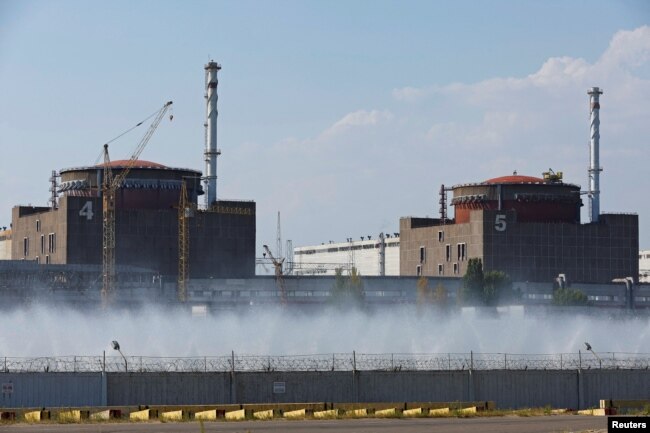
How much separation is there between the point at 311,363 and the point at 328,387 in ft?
59.0

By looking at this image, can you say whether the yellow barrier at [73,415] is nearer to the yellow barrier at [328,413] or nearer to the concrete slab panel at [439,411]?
the yellow barrier at [328,413]

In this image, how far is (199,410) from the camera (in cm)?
8456

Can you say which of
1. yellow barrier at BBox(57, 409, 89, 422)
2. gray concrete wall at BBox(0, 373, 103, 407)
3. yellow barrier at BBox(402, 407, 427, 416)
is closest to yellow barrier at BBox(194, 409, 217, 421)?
yellow barrier at BBox(57, 409, 89, 422)

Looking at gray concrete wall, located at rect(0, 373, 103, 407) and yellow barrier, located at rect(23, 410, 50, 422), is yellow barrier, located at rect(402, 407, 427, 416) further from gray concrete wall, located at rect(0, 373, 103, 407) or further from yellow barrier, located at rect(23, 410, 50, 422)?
gray concrete wall, located at rect(0, 373, 103, 407)

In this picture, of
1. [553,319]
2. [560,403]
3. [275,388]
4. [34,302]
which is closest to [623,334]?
[553,319]

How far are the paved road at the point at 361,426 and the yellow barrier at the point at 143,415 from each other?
3635mm

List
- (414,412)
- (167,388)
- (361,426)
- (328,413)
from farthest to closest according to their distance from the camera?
(167,388), (414,412), (328,413), (361,426)

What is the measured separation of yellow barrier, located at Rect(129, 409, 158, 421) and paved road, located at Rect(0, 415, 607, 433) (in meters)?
3.64

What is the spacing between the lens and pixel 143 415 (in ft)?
269

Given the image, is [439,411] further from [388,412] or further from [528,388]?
[528,388]

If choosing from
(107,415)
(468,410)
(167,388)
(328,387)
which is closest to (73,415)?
(107,415)

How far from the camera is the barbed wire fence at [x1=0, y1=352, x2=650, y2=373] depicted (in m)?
104

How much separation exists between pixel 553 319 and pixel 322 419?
93.1m

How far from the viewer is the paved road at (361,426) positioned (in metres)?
70.2
